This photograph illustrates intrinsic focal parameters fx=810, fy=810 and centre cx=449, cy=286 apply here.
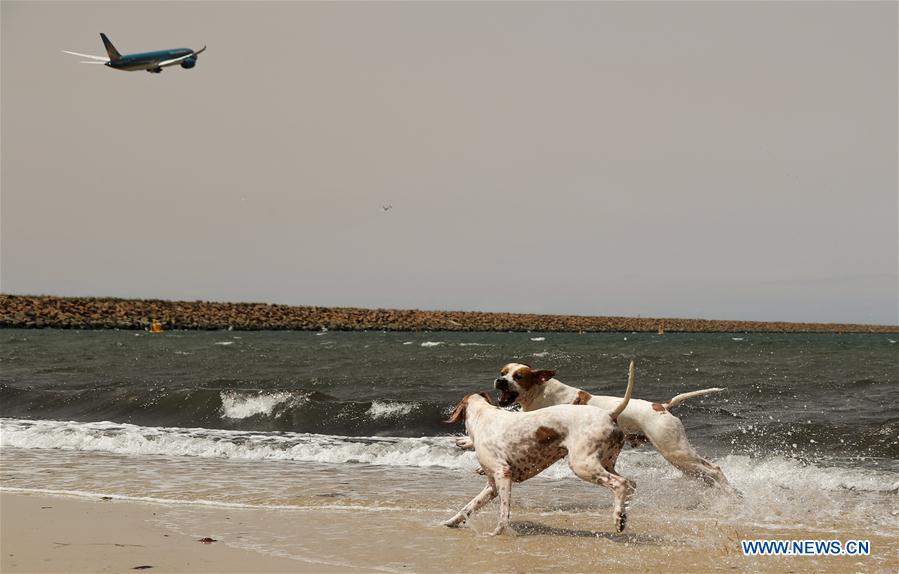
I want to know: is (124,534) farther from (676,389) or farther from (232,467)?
(676,389)

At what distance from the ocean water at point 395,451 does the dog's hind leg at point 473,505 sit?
9.4 inches

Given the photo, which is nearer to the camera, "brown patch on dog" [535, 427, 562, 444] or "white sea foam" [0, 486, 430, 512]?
"brown patch on dog" [535, 427, 562, 444]

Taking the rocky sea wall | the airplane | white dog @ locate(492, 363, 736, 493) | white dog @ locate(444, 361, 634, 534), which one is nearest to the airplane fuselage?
the airplane

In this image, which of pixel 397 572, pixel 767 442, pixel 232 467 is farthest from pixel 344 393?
pixel 397 572

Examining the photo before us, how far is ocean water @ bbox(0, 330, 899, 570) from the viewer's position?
8367mm

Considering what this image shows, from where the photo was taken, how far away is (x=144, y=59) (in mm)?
19578

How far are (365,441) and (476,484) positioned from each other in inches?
150

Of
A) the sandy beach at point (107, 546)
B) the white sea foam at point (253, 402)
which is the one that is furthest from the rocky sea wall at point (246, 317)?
the sandy beach at point (107, 546)

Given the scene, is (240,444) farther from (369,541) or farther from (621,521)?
(621,521)

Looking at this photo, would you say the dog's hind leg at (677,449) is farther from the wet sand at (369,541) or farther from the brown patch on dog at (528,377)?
the brown patch on dog at (528,377)

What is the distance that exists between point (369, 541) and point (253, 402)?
11.6 m

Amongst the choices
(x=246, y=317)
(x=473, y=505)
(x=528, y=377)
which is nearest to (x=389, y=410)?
(x=528, y=377)

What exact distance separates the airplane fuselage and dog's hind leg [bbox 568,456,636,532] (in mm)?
15908

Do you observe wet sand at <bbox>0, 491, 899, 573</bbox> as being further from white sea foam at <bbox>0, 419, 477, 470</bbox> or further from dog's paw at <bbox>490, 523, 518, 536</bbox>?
white sea foam at <bbox>0, 419, 477, 470</bbox>
